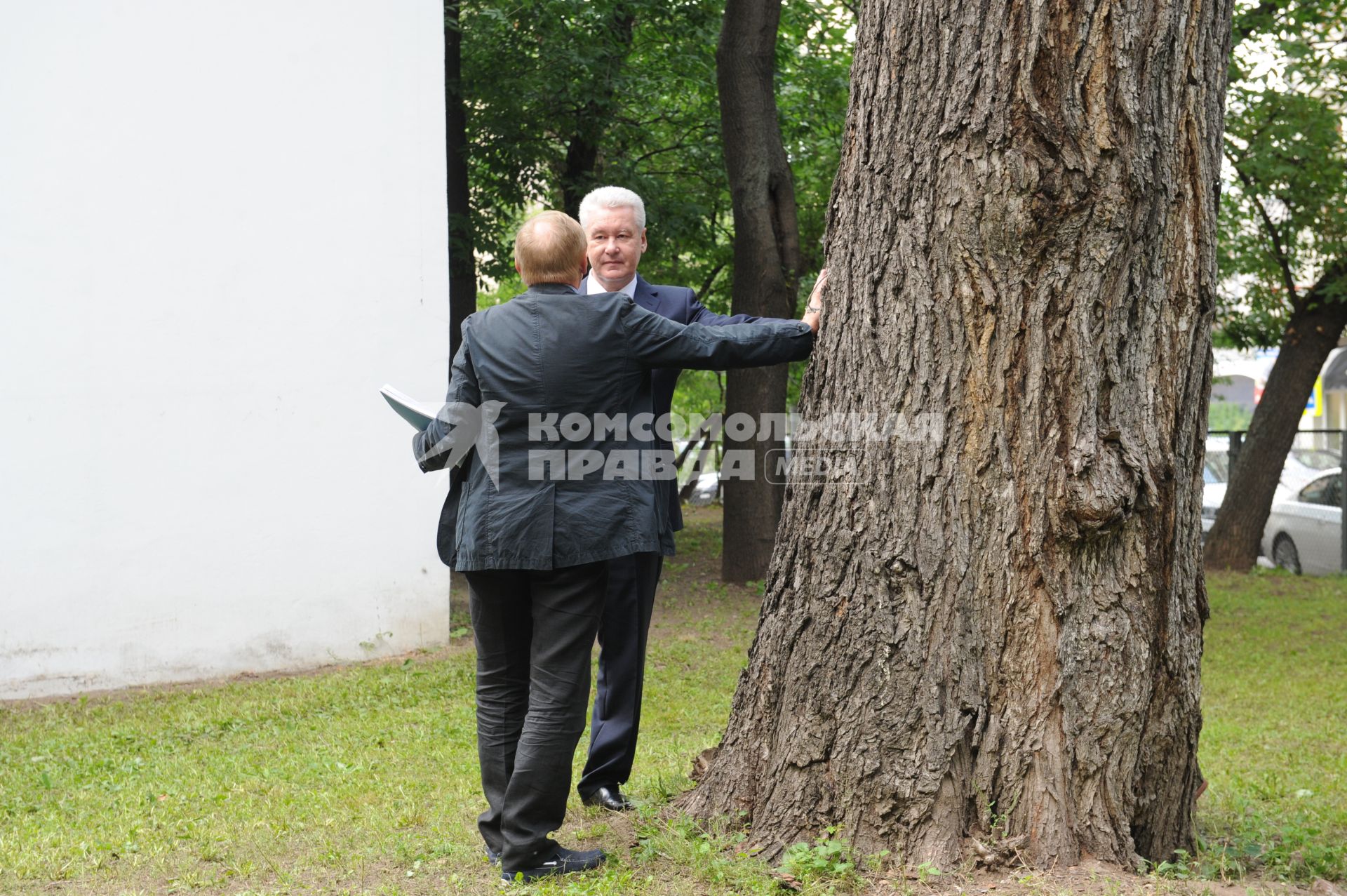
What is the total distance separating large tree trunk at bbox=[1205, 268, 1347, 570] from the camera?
12.4m

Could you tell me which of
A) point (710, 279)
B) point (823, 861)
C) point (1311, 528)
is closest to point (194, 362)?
point (823, 861)

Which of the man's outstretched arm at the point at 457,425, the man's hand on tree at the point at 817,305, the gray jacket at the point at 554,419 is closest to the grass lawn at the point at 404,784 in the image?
the gray jacket at the point at 554,419

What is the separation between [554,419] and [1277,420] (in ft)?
37.4

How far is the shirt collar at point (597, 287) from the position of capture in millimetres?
4105

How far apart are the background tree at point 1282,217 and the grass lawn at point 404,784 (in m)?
3.49

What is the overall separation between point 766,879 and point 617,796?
107cm

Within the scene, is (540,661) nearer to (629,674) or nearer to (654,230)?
(629,674)

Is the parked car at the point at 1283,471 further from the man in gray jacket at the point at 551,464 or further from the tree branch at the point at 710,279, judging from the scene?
the man in gray jacket at the point at 551,464

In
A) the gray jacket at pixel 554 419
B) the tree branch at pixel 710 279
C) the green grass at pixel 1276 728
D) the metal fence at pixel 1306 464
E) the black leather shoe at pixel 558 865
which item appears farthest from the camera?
the tree branch at pixel 710 279

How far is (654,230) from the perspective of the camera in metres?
12.9

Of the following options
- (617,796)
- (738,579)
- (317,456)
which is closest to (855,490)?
(617,796)

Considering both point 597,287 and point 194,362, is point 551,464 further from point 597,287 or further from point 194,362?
point 194,362

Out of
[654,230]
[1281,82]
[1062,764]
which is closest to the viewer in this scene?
[1062,764]

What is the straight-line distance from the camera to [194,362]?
7719 mm
